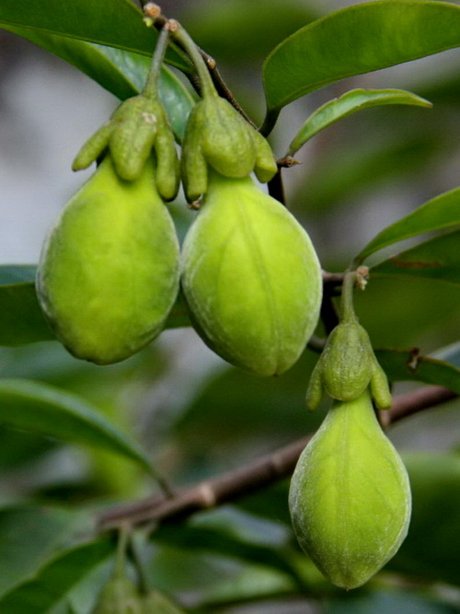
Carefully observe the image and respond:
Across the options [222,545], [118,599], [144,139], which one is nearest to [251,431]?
[222,545]

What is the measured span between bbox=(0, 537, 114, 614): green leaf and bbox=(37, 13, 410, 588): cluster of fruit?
1.22 ft

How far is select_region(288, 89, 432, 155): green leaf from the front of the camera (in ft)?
2.59

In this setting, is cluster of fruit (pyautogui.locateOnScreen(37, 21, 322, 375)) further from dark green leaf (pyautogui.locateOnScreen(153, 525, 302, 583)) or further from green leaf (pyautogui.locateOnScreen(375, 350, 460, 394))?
dark green leaf (pyautogui.locateOnScreen(153, 525, 302, 583))

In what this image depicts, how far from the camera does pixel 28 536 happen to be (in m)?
1.22

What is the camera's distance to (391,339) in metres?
1.67

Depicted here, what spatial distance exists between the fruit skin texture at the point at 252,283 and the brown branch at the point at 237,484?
1.18ft

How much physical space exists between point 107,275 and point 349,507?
0.21 meters

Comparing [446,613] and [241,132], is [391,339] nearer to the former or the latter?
[446,613]

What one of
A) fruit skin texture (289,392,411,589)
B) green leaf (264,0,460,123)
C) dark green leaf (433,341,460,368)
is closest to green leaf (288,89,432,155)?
green leaf (264,0,460,123)

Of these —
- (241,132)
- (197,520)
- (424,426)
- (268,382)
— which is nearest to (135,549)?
(197,520)

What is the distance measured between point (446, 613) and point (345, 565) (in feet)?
2.37

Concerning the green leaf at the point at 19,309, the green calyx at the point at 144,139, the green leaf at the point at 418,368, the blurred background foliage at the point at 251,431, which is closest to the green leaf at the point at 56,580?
the blurred background foliage at the point at 251,431

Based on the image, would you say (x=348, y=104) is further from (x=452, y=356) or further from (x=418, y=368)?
(x=452, y=356)

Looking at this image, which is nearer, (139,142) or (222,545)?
(139,142)
